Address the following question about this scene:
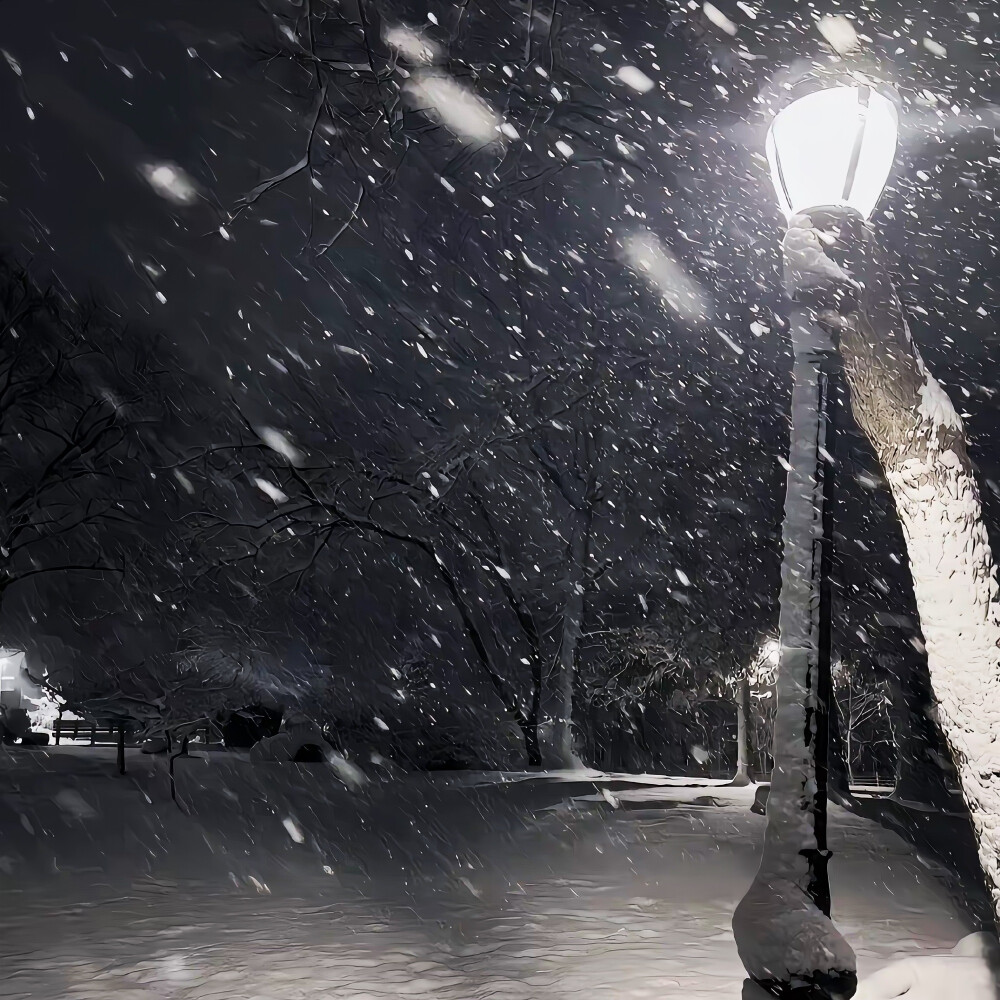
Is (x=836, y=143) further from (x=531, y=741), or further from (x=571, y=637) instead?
(x=531, y=741)

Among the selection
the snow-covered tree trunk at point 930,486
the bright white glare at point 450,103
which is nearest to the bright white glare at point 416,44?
the bright white glare at point 450,103

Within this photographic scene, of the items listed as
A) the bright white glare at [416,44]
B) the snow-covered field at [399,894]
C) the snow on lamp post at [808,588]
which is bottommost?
the snow-covered field at [399,894]

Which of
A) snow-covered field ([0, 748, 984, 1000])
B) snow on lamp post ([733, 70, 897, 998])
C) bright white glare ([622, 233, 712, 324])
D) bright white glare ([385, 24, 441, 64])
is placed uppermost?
bright white glare ([622, 233, 712, 324])

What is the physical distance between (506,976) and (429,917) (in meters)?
2.01

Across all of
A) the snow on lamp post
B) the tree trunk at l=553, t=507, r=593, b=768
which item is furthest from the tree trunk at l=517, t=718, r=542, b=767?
the snow on lamp post

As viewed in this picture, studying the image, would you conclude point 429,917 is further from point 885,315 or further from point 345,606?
point 345,606

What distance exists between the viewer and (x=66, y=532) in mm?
22484

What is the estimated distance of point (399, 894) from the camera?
9.01 m

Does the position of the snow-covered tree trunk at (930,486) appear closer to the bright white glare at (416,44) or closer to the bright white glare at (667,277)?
the bright white glare at (416,44)

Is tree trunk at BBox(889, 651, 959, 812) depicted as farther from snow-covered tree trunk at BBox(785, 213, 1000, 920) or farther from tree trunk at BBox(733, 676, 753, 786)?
snow-covered tree trunk at BBox(785, 213, 1000, 920)

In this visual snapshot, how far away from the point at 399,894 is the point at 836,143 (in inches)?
298

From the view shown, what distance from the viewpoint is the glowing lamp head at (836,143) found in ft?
14.1

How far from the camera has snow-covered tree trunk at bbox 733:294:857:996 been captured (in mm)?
3803

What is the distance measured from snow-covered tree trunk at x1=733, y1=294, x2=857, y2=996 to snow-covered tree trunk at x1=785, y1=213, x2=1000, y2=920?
0.21 meters
